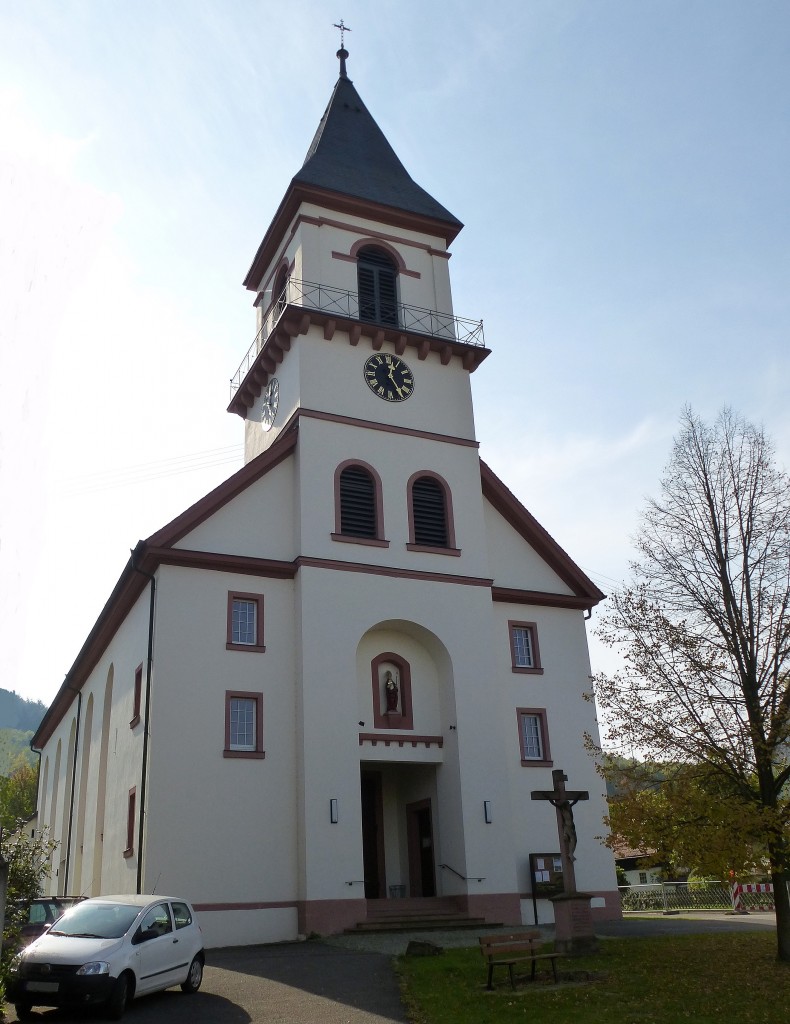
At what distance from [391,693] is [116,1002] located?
13.8 m

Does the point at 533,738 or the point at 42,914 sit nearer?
the point at 42,914

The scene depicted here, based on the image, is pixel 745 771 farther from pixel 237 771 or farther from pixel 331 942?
pixel 237 771

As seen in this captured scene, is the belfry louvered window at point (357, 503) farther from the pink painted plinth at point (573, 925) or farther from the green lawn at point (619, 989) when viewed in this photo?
the pink painted plinth at point (573, 925)

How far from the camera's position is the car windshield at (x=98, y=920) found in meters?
13.0

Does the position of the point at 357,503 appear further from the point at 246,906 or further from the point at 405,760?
the point at 246,906

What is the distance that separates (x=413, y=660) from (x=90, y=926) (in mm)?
13739

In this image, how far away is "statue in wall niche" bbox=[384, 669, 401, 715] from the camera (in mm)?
25234

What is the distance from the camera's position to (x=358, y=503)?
86.2 feet

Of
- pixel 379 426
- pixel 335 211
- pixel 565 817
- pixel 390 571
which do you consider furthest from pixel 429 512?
pixel 565 817

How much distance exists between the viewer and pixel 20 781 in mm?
80250

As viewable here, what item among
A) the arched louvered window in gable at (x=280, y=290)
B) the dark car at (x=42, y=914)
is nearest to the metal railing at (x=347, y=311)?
the arched louvered window in gable at (x=280, y=290)

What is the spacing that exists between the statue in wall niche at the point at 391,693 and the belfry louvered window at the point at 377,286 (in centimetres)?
1063

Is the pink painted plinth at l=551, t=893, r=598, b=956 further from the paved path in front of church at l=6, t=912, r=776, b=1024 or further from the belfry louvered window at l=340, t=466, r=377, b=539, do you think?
the belfry louvered window at l=340, t=466, r=377, b=539

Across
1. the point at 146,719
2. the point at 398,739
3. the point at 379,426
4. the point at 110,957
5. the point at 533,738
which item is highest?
the point at 379,426
